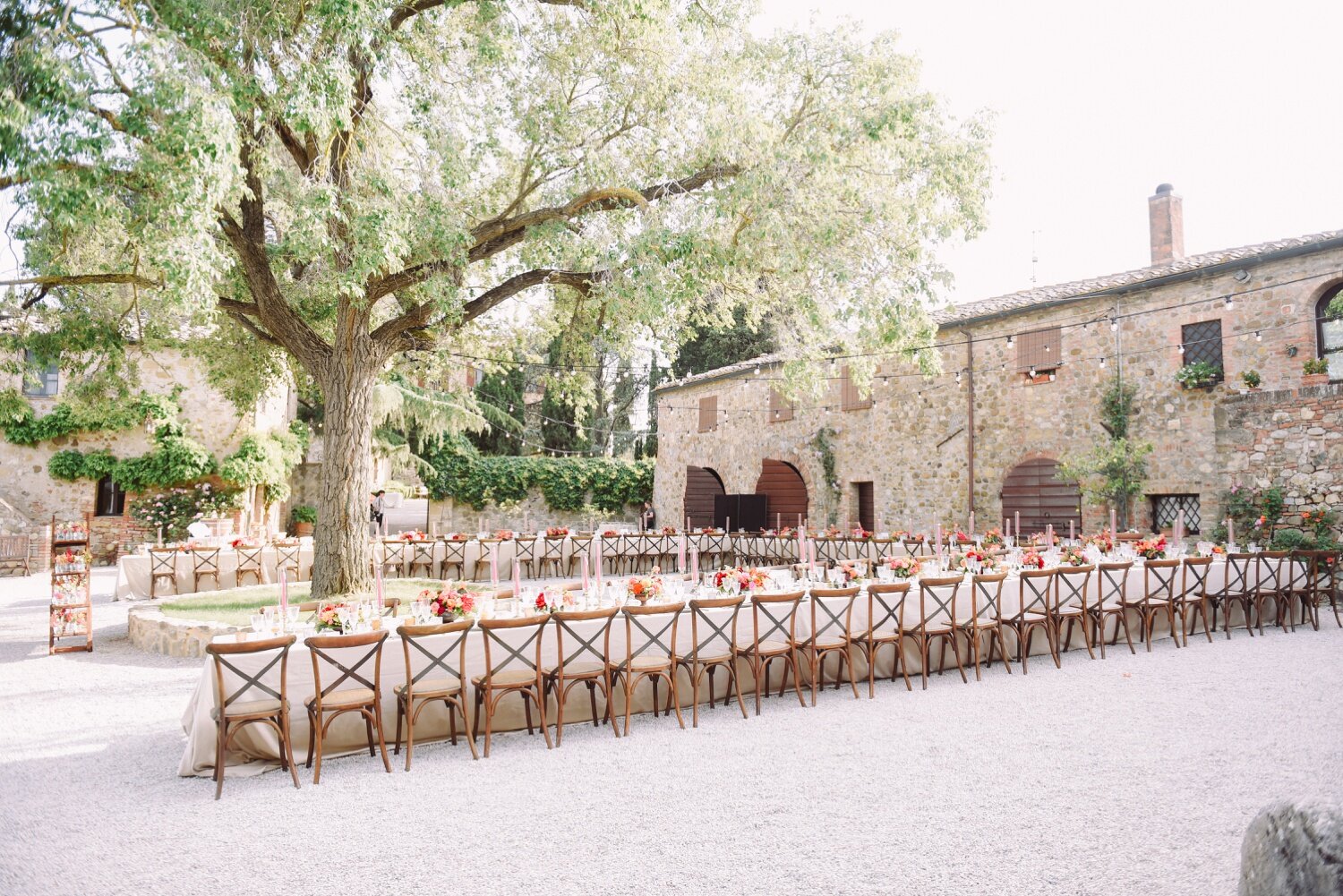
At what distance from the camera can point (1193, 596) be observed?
8594mm

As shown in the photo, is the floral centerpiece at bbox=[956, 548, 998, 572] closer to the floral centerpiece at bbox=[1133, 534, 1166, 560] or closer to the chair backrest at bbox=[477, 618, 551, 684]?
the floral centerpiece at bbox=[1133, 534, 1166, 560]

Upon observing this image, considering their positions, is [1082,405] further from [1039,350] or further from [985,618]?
[985,618]

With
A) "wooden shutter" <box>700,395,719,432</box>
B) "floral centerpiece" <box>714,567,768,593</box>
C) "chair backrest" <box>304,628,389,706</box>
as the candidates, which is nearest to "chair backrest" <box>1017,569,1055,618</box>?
"floral centerpiece" <box>714,567,768,593</box>

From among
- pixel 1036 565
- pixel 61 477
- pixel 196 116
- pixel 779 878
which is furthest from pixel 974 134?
pixel 61 477

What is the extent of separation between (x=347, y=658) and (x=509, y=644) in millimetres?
974

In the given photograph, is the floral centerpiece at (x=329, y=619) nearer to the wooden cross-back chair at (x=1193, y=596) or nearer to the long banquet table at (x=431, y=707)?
the long banquet table at (x=431, y=707)

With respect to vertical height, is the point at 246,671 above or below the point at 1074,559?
below

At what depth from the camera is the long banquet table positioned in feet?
14.5

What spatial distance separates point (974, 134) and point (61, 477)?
746 inches

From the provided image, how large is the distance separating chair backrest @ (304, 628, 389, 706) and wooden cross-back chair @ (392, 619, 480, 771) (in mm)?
152

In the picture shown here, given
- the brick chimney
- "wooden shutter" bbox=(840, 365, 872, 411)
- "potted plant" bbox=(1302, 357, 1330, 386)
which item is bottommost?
"potted plant" bbox=(1302, 357, 1330, 386)

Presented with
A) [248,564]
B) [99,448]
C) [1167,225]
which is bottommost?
[248,564]

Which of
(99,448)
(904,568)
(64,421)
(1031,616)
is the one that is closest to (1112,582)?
(1031,616)

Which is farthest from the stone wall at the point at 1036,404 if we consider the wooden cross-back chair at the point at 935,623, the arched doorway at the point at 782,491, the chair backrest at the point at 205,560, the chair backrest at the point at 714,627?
the chair backrest at the point at 205,560
